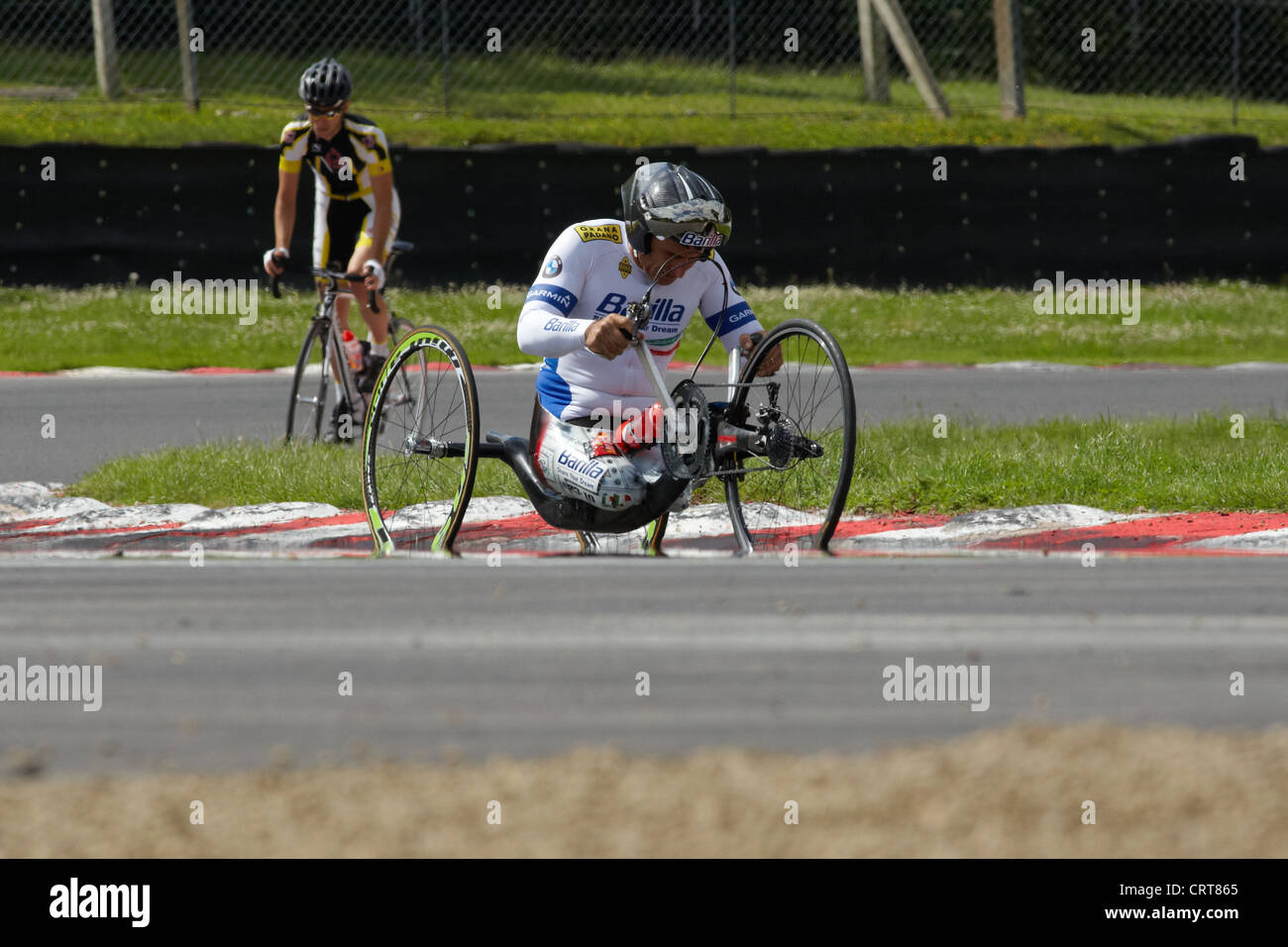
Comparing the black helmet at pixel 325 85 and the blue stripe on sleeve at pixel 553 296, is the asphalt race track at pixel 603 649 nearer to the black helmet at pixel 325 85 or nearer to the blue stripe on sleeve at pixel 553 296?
A: the blue stripe on sleeve at pixel 553 296

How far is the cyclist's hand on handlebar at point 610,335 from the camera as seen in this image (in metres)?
5.91

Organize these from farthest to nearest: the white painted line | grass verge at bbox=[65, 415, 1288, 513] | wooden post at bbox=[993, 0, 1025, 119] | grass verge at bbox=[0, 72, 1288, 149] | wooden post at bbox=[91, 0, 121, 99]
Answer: wooden post at bbox=[993, 0, 1025, 119], grass verge at bbox=[0, 72, 1288, 149], wooden post at bbox=[91, 0, 121, 99], grass verge at bbox=[65, 415, 1288, 513], the white painted line

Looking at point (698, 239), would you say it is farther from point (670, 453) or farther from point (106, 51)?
point (106, 51)

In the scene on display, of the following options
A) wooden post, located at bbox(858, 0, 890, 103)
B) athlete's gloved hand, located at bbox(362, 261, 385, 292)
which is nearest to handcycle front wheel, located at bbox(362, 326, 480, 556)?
athlete's gloved hand, located at bbox(362, 261, 385, 292)

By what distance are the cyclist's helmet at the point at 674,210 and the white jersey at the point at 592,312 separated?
0.09 meters

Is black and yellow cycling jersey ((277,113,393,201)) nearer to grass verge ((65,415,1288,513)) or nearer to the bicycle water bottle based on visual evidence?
the bicycle water bottle

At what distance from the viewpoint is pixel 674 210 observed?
5992 mm

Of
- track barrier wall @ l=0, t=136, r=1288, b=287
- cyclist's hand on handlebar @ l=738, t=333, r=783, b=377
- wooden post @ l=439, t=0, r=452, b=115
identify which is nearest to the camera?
cyclist's hand on handlebar @ l=738, t=333, r=783, b=377

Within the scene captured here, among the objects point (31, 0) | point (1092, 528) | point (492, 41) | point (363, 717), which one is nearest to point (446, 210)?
point (492, 41)

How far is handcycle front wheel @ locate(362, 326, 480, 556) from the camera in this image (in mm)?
6492

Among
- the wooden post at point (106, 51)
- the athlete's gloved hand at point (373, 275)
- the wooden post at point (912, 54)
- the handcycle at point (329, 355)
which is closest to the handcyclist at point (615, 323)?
the athlete's gloved hand at point (373, 275)

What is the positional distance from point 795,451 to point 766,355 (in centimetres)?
46

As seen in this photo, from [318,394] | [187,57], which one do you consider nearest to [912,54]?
[187,57]

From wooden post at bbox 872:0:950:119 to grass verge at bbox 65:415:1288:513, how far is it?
507 inches
